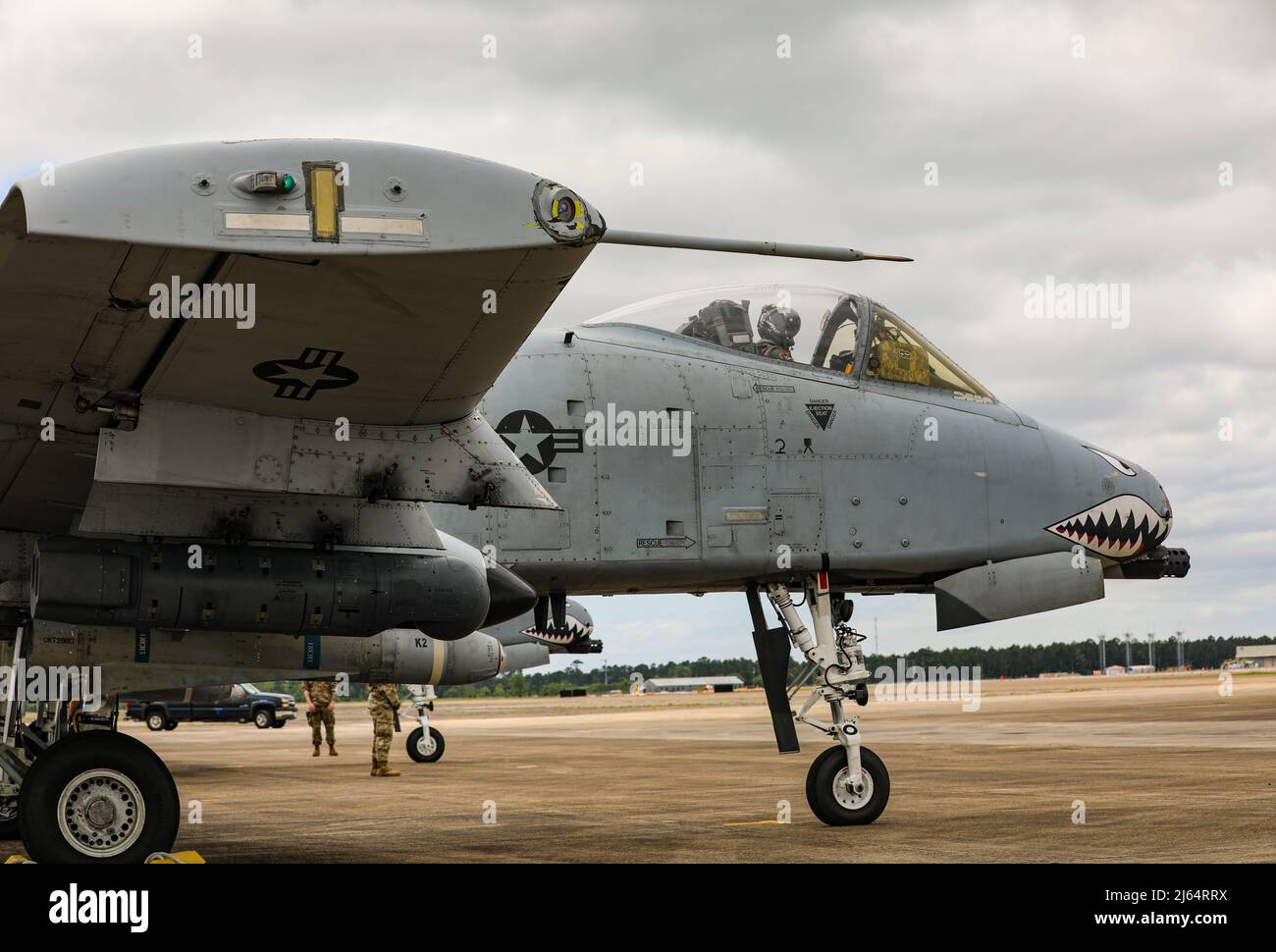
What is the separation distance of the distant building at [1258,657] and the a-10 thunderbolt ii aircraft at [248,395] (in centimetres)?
13091

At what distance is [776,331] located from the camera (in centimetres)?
1088

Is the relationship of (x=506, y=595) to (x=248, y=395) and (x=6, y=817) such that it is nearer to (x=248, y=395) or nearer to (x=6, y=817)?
(x=248, y=395)

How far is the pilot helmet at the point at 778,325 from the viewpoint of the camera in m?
10.9

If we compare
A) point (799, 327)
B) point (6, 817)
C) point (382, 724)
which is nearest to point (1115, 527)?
point (799, 327)

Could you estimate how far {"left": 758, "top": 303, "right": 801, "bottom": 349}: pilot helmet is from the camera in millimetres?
10867

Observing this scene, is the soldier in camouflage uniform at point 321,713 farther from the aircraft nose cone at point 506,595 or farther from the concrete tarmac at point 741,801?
the aircraft nose cone at point 506,595

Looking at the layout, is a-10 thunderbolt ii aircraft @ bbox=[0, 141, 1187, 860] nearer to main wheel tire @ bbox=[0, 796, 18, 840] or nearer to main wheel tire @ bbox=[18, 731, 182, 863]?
main wheel tire @ bbox=[18, 731, 182, 863]

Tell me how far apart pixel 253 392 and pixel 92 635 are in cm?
256

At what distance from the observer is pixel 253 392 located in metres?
6.73

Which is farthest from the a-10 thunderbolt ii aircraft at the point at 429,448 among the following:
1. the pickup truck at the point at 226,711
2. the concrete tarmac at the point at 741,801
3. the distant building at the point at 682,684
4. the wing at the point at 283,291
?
the distant building at the point at 682,684

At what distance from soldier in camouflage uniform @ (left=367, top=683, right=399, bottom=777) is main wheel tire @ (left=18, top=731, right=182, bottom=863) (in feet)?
39.3

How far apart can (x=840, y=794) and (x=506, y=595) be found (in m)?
3.46
